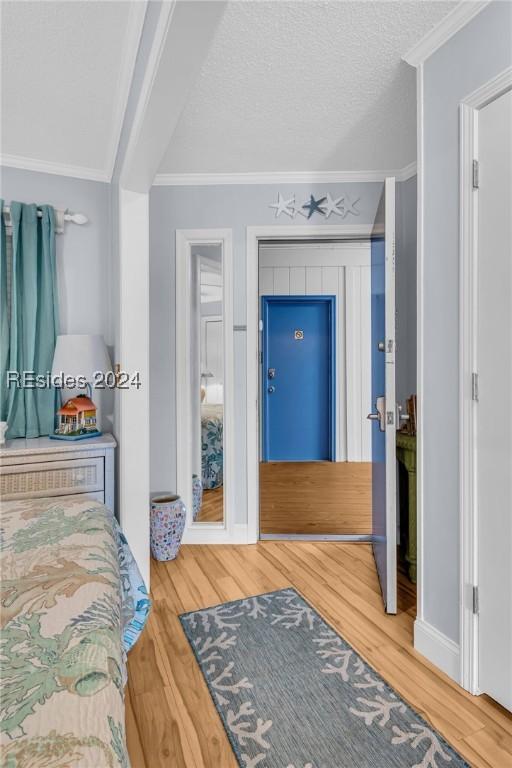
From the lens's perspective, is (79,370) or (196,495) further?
(196,495)

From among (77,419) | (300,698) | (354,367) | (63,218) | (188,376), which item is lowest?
(300,698)

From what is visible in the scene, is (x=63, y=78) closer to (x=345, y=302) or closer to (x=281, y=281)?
(x=281, y=281)

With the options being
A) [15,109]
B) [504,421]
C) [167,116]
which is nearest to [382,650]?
[504,421]

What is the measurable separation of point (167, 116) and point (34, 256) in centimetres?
148

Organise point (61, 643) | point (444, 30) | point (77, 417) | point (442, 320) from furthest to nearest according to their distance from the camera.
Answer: point (77, 417) → point (442, 320) → point (444, 30) → point (61, 643)

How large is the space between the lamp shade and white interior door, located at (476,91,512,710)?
6.55ft

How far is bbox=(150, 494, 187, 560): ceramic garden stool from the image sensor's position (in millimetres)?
2904

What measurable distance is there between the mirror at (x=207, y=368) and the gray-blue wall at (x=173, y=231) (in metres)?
0.14

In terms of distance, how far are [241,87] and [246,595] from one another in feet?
8.43

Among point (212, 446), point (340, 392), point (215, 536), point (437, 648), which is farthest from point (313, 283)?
point (437, 648)

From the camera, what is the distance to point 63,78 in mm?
2037

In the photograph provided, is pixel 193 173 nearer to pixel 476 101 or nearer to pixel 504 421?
pixel 476 101

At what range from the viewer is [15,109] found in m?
2.28

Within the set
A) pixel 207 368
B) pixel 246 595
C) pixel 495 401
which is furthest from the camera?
pixel 207 368
